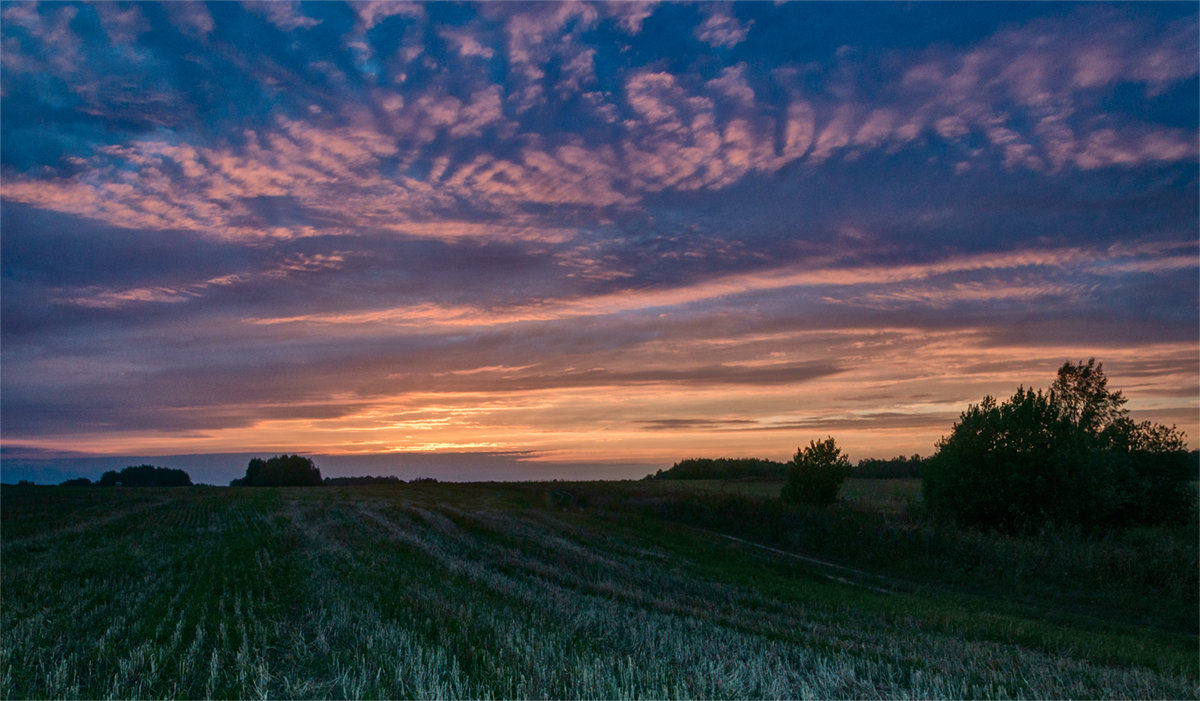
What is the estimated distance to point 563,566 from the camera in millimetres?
22188

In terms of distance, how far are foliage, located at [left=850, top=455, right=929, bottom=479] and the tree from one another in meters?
75.2

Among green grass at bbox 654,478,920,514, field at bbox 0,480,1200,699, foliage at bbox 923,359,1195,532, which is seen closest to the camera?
field at bbox 0,480,1200,699

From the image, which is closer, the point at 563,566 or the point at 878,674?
the point at 878,674

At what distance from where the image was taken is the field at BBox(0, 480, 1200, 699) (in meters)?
8.76

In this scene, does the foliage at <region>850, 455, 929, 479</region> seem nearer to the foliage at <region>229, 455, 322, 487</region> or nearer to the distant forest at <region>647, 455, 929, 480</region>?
the distant forest at <region>647, 455, 929, 480</region>

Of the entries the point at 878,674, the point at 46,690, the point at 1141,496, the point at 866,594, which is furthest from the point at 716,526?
the point at 46,690

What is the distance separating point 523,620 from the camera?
41.9ft

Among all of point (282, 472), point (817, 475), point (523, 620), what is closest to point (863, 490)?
point (817, 475)

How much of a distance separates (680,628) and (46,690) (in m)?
9.67

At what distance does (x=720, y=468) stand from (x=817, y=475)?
252ft

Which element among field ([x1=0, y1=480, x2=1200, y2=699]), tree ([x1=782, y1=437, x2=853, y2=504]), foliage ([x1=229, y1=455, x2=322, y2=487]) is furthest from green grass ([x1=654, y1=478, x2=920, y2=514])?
foliage ([x1=229, y1=455, x2=322, y2=487])

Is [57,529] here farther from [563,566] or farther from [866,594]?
[866,594]

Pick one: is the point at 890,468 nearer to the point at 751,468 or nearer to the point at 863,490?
the point at 751,468

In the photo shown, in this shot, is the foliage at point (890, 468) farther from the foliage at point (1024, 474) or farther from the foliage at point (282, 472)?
the foliage at point (282, 472)
